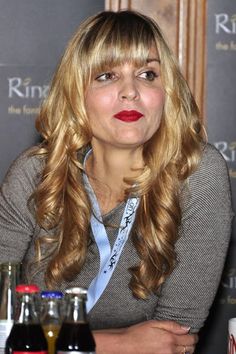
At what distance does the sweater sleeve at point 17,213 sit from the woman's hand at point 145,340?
410mm

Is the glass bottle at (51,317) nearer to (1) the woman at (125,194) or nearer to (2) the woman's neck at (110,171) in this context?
(1) the woman at (125,194)

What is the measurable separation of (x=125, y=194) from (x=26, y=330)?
3.04 feet

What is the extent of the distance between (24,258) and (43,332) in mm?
968

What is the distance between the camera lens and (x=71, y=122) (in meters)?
2.61

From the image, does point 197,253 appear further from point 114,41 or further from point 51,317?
point 51,317

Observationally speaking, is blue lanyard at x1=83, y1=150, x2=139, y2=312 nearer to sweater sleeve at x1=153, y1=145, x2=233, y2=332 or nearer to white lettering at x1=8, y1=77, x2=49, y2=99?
sweater sleeve at x1=153, y1=145, x2=233, y2=332

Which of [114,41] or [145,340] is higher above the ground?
[114,41]

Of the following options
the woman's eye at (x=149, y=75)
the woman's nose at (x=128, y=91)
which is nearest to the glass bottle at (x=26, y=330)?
the woman's nose at (x=128, y=91)

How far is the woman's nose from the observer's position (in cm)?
246

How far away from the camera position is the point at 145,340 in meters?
2.32

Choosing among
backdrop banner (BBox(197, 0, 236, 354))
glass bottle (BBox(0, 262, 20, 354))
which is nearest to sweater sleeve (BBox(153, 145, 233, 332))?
glass bottle (BBox(0, 262, 20, 354))

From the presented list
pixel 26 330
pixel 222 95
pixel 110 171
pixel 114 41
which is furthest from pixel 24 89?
pixel 26 330

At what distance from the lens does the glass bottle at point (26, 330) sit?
66.6 inches

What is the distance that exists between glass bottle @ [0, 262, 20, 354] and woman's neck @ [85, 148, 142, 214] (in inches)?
27.6
